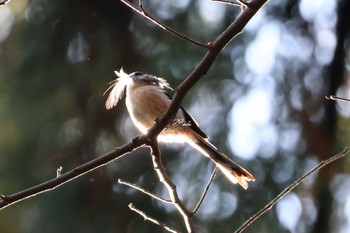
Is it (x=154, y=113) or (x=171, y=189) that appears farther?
(x=154, y=113)

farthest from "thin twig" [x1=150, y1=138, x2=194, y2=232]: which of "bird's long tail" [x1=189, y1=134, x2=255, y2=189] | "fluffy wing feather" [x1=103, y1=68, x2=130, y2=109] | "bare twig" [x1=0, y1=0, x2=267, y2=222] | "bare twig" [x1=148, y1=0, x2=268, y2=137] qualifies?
"fluffy wing feather" [x1=103, y1=68, x2=130, y2=109]

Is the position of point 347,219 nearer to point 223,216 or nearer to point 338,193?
point 338,193

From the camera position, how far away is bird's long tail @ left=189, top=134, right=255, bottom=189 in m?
2.62

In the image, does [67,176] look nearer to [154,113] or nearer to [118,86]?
[154,113]

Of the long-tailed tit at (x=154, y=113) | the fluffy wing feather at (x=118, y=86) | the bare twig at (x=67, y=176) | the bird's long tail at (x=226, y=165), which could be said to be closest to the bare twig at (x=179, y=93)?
the bare twig at (x=67, y=176)

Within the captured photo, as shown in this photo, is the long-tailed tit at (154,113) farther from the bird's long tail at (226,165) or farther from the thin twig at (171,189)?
the thin twig at (171,189)

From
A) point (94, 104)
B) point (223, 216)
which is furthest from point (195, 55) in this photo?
point (223, 216)

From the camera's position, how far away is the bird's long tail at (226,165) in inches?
103

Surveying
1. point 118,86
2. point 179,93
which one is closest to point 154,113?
point 118,86

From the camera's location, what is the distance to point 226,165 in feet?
8.97

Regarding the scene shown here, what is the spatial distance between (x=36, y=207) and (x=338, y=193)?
1.78 m

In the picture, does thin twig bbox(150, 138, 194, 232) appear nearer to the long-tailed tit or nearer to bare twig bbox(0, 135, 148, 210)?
bare twig bbox(0, 135, 148, 210)

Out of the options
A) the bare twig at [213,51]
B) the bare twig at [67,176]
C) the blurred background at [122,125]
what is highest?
the bare twig at [213,51]

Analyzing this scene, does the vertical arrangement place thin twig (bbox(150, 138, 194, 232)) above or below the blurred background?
above
